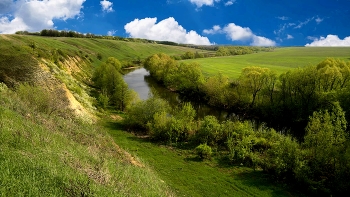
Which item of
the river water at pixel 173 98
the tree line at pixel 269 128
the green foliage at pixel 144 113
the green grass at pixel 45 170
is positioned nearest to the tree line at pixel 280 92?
the tree line at pixel 269 128

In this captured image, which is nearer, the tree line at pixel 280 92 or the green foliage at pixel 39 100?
the green foliage at pixel 39 100

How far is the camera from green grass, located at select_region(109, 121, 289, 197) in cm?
2727

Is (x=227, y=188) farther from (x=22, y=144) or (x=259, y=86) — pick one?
(x=259, y=86)

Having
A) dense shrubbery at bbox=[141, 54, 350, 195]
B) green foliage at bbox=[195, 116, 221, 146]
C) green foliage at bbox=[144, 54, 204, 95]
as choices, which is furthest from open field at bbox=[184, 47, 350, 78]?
green foliage at bbox=[195, 116, 221, 146]

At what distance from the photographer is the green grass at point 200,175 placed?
27.3 metres

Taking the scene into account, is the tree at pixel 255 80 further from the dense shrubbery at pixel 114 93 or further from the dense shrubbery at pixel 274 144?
the dense shrubbery at pixel 114 93

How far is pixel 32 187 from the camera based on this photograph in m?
10.5

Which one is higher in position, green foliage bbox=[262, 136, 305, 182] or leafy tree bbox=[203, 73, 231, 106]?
leafy tree bbox=[203, 73, 231, 106]

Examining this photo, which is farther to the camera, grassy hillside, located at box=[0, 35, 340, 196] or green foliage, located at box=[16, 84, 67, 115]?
green foliage, located at box=[16, 84, 67, 115]

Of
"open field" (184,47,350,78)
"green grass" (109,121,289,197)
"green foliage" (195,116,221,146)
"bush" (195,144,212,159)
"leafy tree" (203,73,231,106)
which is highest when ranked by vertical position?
"open field" (184,47,350,78)

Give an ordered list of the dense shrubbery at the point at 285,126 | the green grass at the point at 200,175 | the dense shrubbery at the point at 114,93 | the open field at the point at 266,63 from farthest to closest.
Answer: the open field at the point at 266,63 < the dense shrubbery at the point at 114,93 < the dense shrubbery at the point at 285,126 < the green grass at the point at 200,175

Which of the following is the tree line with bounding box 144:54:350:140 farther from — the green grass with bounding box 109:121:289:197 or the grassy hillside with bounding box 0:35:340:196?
the grassy hillside with bounding box 0:35:340:196

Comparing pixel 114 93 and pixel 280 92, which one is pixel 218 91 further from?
pixel 114 93

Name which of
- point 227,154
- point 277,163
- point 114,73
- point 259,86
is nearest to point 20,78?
point 114,73
